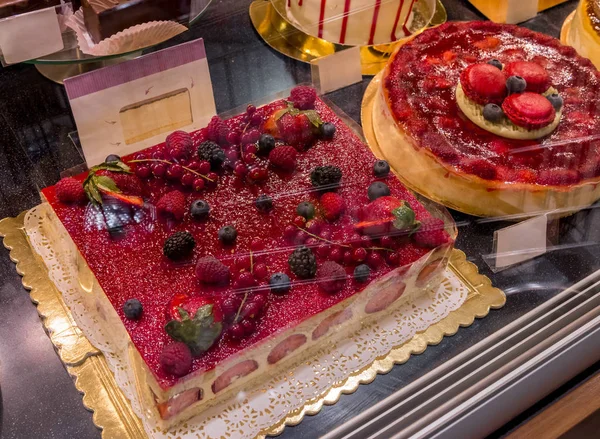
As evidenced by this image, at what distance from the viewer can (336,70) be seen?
2.43 meters

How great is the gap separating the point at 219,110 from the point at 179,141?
404 millimetres

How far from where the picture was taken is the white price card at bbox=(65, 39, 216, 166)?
6.54 ft

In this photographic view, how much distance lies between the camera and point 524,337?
1.76m

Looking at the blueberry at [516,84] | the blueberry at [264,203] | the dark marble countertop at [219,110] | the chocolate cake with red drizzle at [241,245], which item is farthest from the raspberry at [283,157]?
the blueberry at [516,84]

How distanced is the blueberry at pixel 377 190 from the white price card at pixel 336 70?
0.51 meters

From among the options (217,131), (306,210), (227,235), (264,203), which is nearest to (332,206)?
(306,210)

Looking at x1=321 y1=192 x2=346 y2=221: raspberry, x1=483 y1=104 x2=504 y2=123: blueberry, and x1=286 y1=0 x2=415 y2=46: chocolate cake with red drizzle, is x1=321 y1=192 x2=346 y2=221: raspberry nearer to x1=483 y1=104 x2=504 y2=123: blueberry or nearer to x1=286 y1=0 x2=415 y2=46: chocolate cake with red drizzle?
x1=483 y1=104 x2=504 y2=123: blueberry

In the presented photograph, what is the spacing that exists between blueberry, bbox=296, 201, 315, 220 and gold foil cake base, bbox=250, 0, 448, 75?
84 cm

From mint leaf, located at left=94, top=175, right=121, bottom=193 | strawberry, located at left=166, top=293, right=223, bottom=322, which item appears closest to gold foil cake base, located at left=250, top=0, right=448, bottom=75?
mint leaf, located at left=94, top=175, right=121, bottom=193

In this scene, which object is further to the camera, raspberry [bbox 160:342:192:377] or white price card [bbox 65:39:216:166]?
white price card [bbox 65:39:216:166]

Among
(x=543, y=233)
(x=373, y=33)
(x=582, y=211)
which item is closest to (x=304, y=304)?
(x=543, y=233)

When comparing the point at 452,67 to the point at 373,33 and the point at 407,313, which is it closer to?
the point at 373,33

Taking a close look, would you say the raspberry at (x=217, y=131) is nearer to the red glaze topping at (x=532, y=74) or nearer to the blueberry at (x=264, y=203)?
the blueberry at (x=264, y=203)

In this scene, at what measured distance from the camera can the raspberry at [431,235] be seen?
1921mm
